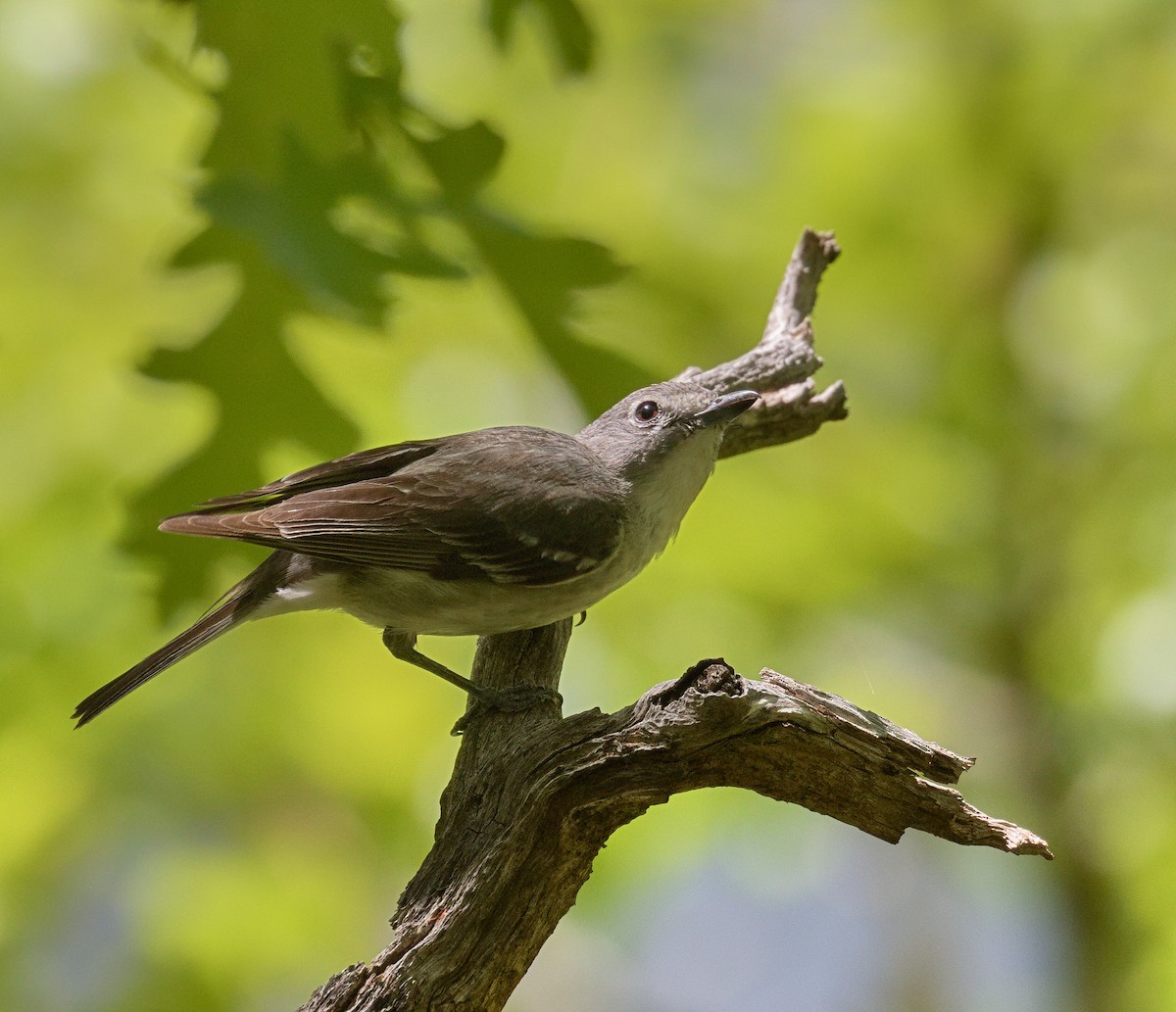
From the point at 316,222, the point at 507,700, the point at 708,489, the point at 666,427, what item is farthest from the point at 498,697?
the point at 708,489

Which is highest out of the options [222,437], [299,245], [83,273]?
[83,273]

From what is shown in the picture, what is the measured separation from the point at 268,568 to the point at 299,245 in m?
1.52

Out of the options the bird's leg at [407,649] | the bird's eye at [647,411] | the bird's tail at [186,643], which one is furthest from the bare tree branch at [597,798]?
the bird's eye at [647,411]

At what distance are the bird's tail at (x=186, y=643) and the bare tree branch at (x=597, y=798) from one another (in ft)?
3.00

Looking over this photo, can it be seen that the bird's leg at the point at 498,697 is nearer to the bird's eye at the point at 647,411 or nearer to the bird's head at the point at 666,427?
the bird's head at the point at 666,427

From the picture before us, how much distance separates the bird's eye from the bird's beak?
144 mm

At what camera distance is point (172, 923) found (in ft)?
15.0

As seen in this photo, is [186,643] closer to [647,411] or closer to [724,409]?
[647,411]

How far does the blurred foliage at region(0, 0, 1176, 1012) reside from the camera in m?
4.05

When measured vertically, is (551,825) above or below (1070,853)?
below

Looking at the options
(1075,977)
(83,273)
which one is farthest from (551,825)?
(1075,977)

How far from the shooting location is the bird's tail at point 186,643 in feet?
9.23

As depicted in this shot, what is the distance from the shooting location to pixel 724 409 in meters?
3.26

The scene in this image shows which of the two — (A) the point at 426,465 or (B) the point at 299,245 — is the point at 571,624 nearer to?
(A) the point at 426,465
